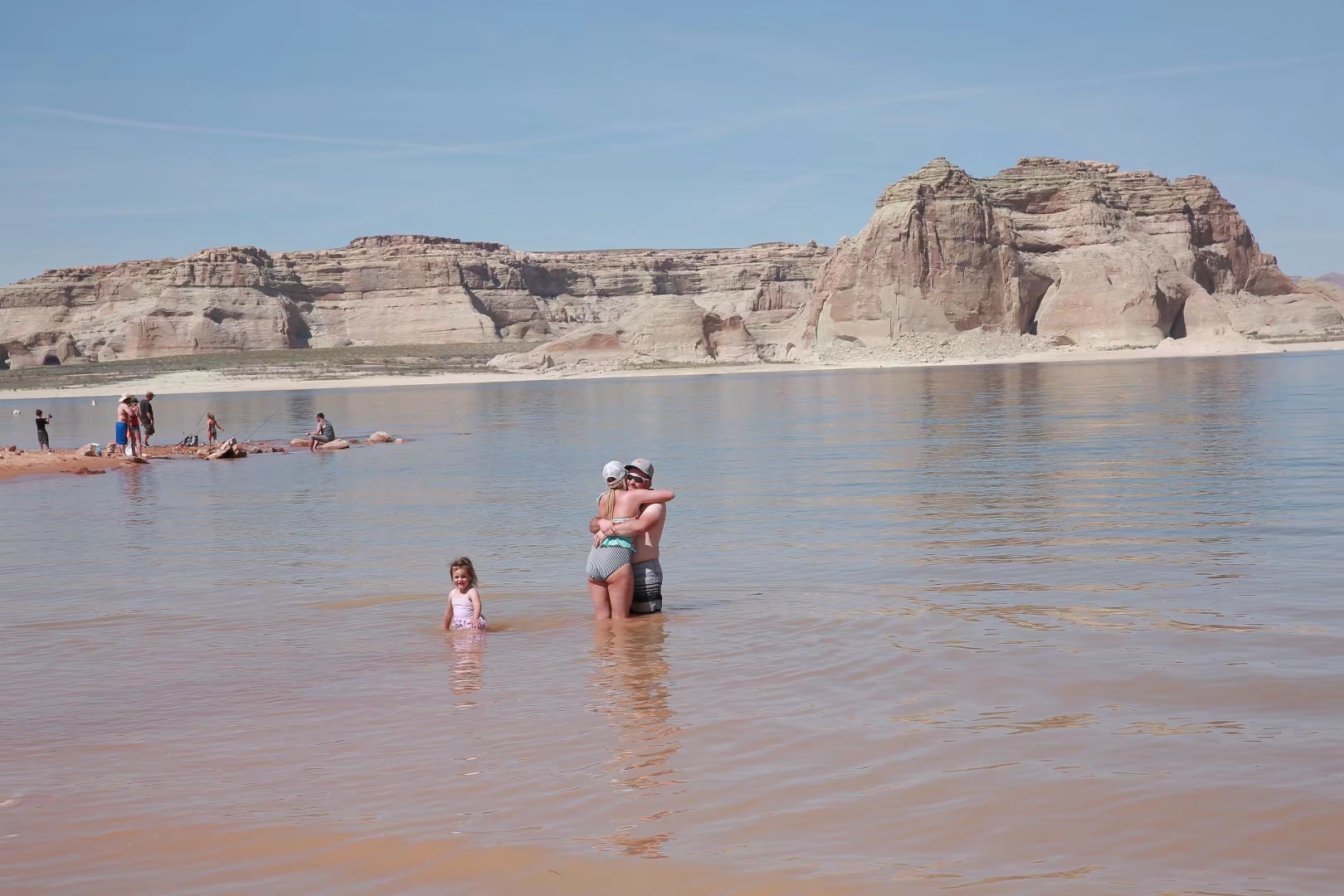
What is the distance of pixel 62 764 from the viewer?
5812 millimetres

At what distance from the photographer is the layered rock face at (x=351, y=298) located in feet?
443

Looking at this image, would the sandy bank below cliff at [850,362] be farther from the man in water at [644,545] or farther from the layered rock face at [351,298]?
the man in water at [644,545]

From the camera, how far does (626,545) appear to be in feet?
29.3

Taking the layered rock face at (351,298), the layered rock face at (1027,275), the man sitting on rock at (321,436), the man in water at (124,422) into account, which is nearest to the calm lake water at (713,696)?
the man in water at (124,422)

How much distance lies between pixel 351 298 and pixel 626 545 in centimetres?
15566

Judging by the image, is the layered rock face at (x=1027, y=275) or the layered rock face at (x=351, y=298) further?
the layered rock face at (x=351, y=298)

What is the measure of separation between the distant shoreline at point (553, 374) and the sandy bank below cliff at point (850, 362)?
0.06 m

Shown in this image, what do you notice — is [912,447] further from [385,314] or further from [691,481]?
[385,314]

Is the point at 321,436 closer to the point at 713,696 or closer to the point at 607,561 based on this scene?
the point at 607,561

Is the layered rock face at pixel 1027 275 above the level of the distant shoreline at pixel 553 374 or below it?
above

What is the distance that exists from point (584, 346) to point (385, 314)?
6642 cm

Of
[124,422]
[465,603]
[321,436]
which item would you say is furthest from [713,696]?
[321,436]

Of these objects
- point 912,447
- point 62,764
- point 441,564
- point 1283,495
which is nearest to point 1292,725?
point 62,764

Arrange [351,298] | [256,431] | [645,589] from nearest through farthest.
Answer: [645,589]
[256,431]
[351,298]
